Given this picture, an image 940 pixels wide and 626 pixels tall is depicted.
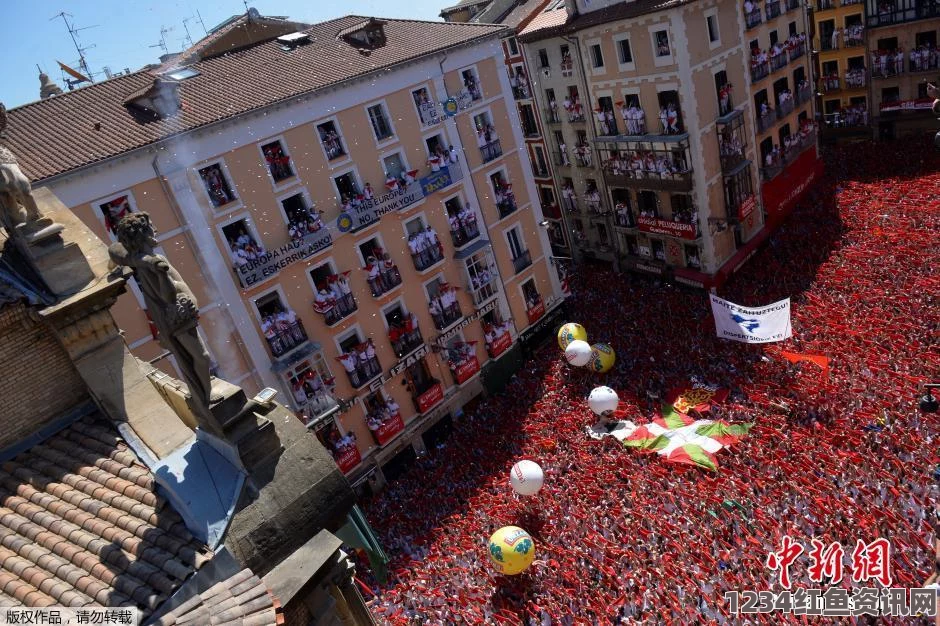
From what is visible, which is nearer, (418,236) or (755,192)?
(418,236)

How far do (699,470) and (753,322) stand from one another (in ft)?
23.2

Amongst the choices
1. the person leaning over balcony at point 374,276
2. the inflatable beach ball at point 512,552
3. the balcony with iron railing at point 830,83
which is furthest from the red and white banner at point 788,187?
the inflatable beach ball at point 512,552

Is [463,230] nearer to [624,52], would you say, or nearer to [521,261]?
[521,261]

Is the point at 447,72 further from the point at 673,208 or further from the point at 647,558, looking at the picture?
the point at 647,558

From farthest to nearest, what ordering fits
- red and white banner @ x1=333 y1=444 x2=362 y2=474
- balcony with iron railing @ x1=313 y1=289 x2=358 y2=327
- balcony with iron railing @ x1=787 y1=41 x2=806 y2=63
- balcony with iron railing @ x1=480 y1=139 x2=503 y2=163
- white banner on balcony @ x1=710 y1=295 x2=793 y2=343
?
balcony with iron railing @ x1=787 y1=41 x2=806 y2=63
balcony with iron railing @ x1=480 y1=139 x2=503 y2=163
red and white banner @ x1=333 y1=444 x2=362 y2=474
balcony with iron railing @ x1=313 y1=289 x2=358 y2=327
white banner on balcony @ x1=710 y1=295 x2=793 y2=343

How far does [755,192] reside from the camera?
34219mm

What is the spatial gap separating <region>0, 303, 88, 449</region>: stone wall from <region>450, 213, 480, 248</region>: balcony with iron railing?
19890mm

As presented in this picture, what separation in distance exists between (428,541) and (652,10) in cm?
2341

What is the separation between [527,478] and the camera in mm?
20062

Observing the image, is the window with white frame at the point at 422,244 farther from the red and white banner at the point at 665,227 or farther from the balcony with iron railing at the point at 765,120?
the balcony with iron railing at the point at 765,120

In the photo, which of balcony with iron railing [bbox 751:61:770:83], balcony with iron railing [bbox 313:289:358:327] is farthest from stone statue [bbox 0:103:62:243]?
balcony with iron railing [bbox 751:61:770:83]

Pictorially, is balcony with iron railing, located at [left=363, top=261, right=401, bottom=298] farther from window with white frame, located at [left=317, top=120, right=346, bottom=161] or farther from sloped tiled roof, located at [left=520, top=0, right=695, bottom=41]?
sloped tiled roof, located at [left=520, top=0, right=695, bottom=41]

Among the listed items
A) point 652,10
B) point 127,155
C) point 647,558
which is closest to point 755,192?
point 652,10

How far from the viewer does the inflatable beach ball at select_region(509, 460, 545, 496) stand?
20078mm
